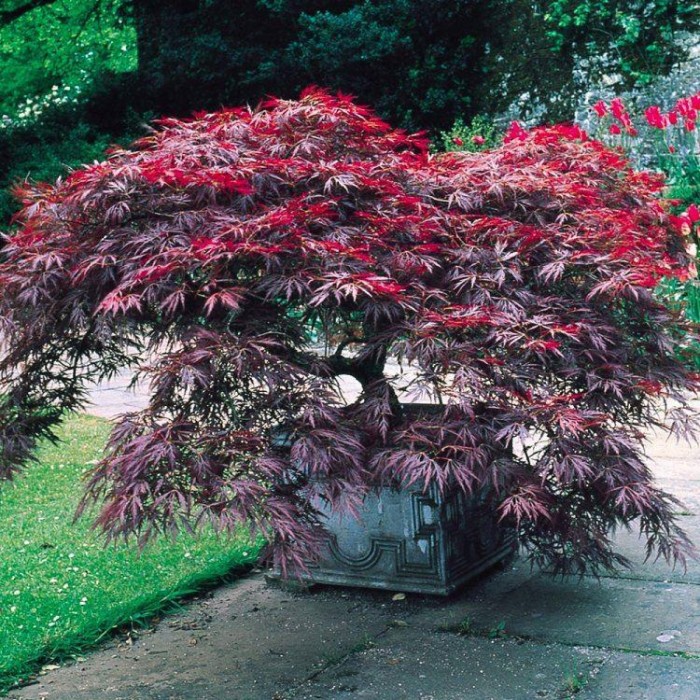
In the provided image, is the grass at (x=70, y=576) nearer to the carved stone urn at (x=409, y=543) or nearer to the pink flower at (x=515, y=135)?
the carved stone urn at (x=409, y=543)

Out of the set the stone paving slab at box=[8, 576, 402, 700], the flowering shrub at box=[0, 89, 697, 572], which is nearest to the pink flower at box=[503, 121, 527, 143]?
the flowering shrub at box=[0, 89, 697, 572]

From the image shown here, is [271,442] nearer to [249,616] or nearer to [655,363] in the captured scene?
[249,616]

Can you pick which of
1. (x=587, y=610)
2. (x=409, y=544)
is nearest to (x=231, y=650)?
(x=409, y=544)

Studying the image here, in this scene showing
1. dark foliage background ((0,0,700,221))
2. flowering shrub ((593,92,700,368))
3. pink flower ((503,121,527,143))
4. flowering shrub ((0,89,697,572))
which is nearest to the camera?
flowering shrub ((0,89,697,572))

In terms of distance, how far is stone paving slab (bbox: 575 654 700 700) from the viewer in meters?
2.87

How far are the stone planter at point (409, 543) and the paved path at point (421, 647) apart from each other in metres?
0.10

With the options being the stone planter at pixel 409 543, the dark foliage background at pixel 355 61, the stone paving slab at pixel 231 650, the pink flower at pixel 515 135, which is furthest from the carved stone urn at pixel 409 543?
the dark foliage background at pixel 355 61

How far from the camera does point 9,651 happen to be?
11.0 ft

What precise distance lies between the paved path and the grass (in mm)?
121

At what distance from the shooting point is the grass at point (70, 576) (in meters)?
3.46

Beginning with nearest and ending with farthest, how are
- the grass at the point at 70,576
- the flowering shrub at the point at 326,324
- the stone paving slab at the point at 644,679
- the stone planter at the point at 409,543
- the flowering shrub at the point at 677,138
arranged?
the flowering shrub at the point at 326,324 < the stone paving slab at the point at 644,679 < the grass at the point at 70,576 < the stone planter at the point at 409,543 < the flowering shrub at the point at 677,138

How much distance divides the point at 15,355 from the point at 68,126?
10.6m

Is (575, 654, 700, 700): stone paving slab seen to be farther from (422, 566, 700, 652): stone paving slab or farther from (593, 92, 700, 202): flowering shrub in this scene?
(593, 92, 700, 202): flowering shrub

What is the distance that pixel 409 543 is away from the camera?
370cm
